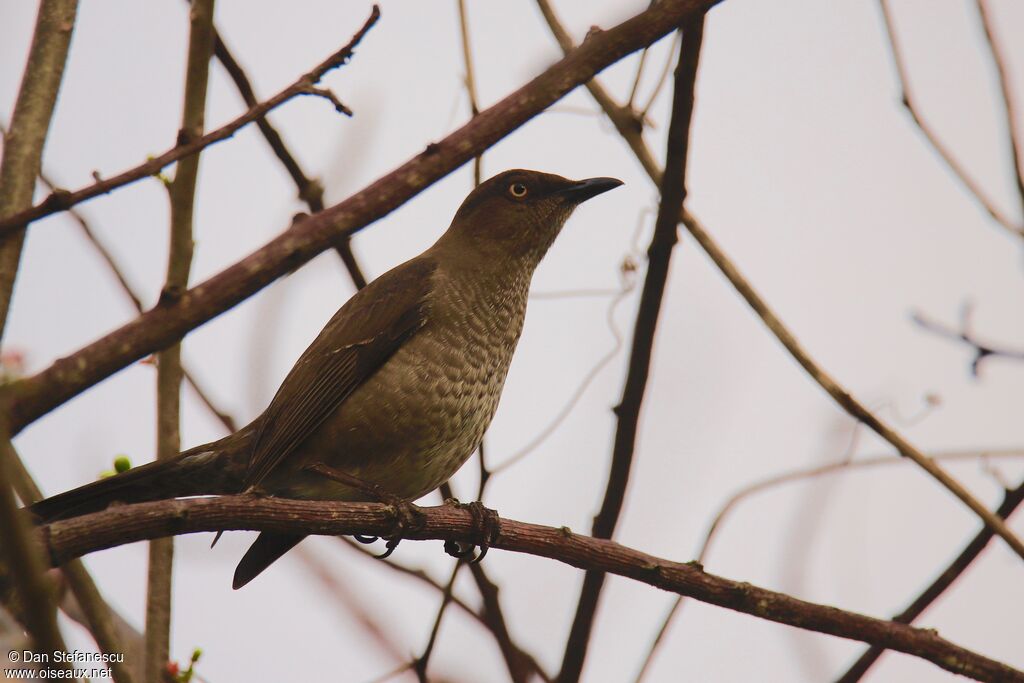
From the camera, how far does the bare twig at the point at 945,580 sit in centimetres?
407

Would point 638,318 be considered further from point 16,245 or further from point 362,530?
point 16,245

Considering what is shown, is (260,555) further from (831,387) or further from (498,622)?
(831,387)

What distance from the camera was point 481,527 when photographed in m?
4.09

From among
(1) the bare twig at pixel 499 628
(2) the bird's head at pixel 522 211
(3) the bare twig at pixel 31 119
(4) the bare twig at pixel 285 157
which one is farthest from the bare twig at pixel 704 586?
(2) the bird's head at pixel 522 211

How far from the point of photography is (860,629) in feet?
11.9

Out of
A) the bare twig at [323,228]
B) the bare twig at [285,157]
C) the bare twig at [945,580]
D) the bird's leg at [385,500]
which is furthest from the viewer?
the bare twig at [285,157]

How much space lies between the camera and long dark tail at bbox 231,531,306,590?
15.2 ft

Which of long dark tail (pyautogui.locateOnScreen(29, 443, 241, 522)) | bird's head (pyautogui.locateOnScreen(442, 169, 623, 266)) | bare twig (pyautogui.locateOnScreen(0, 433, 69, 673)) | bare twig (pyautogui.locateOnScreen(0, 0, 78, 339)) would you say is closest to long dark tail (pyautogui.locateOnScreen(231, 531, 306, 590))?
long dark tail (pyautogui.locateOnScreen(29, 443, 241, 522))

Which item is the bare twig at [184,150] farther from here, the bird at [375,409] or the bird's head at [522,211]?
the bird's head at [522,211]

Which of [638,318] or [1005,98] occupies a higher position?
[1005,98]

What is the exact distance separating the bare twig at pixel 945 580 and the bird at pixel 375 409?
1.79 meters

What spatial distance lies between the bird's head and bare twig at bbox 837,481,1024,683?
243 cm

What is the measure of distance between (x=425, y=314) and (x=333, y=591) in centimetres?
142

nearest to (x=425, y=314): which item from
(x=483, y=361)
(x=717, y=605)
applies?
(x=483, y=361)
